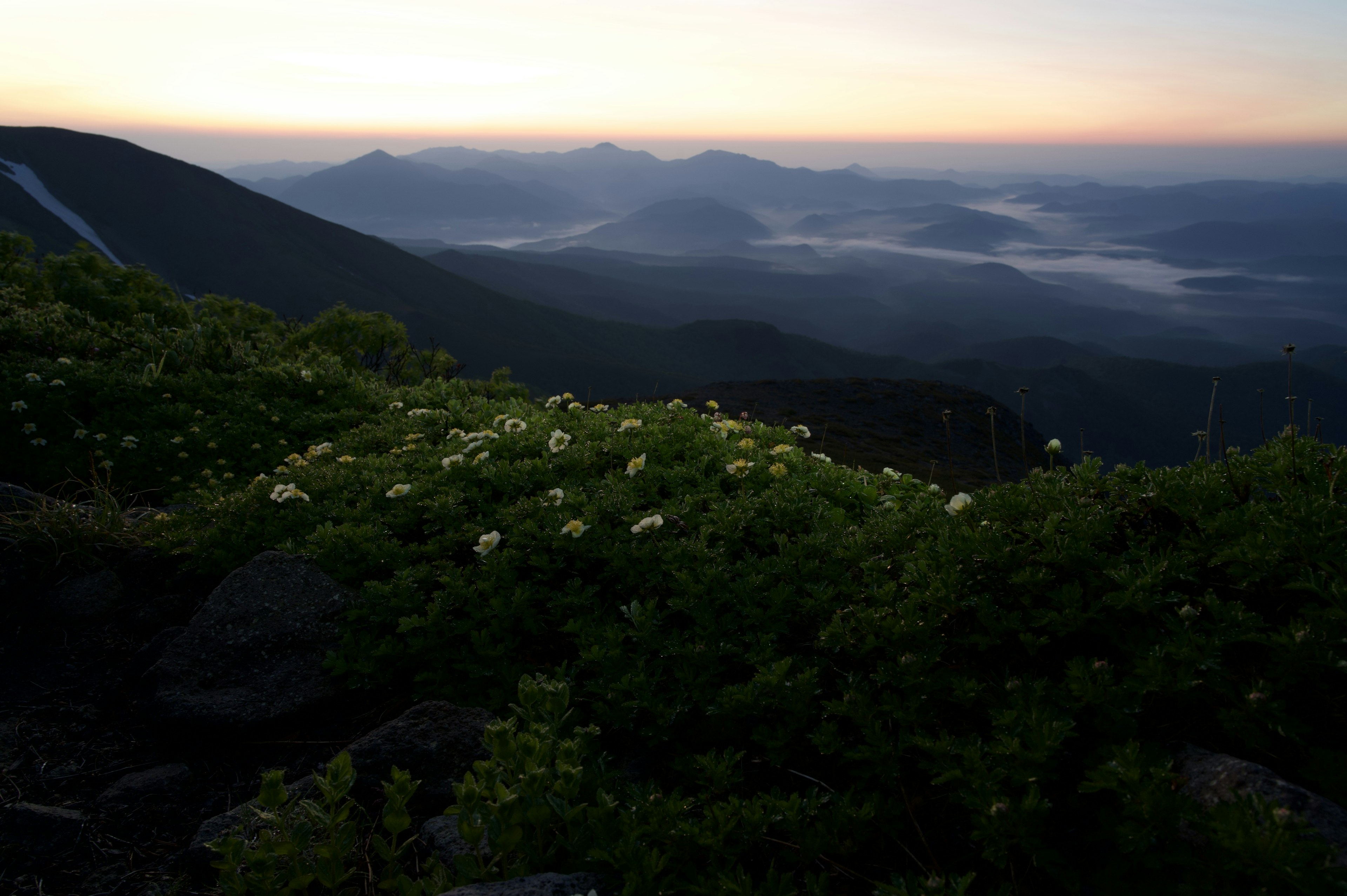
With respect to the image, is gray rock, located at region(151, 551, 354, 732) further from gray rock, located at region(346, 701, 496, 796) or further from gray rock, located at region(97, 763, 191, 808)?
gray rock, located at region(346, 701, 496, 796)

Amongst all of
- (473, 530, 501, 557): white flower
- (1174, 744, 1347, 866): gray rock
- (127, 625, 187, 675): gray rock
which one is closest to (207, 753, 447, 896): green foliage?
(473, 530, 501, 557): white flower

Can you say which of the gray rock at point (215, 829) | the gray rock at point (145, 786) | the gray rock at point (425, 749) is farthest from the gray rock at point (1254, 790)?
the gray rock at point (145, 786)

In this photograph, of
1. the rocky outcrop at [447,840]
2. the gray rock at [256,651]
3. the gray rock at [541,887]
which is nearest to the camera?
the gray rock at [541,887]

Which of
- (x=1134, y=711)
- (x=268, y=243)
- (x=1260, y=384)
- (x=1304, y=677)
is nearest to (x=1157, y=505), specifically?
(x=1304, y=677)

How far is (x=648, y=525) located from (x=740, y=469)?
3.36 ft

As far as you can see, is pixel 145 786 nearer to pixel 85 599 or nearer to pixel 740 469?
pixel 85 599

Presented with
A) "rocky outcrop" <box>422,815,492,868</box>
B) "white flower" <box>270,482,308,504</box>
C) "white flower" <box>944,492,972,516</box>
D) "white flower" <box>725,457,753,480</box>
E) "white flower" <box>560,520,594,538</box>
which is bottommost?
A: "rocky outcrop" <box>422,815,492,868</box>

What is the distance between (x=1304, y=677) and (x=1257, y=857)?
3.14 feet

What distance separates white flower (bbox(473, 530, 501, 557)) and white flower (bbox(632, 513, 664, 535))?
866mm

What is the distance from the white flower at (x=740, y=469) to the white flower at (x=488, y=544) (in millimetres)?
1678

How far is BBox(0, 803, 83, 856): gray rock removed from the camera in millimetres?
3258

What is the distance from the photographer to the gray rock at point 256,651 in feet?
13.0

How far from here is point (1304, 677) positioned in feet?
8.39

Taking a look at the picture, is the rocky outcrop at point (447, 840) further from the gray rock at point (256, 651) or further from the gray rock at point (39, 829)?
the gray rock at point (39, 829)
